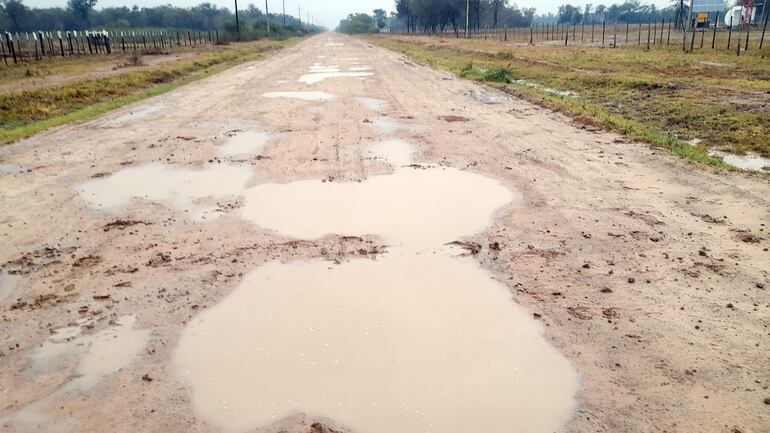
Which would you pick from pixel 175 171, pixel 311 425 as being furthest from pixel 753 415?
pixel 175 171

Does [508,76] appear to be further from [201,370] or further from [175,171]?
[201,370]

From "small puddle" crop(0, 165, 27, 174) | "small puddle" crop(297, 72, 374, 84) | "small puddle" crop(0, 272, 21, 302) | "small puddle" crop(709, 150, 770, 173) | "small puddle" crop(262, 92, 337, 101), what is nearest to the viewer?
"small puddle" crop(0, 272, 21, 302)

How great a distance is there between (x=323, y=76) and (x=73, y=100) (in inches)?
377

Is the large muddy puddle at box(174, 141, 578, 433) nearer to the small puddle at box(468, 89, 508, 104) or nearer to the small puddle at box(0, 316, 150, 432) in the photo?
the small puddle at box(0, 316, 150, 432)

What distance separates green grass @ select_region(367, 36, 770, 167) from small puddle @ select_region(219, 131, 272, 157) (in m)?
7.07

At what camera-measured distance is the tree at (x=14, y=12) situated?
81.6 metres

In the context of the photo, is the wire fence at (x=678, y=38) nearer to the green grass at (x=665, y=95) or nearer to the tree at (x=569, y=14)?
the green grass at (x=665, y=95)

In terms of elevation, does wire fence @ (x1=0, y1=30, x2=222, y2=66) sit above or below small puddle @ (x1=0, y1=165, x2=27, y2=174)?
above

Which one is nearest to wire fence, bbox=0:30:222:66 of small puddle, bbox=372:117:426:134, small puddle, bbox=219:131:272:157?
small puddle, bbox=219:131:272:157

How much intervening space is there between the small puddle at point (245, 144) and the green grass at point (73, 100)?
448 centimetres

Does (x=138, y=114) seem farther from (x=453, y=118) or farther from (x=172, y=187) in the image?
(x=453, y=118)

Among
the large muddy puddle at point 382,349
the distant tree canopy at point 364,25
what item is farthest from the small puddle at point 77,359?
→ the distant tree canopy at point 364,25

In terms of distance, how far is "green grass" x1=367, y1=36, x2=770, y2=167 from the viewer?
32.2 feet

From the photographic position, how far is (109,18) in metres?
108
